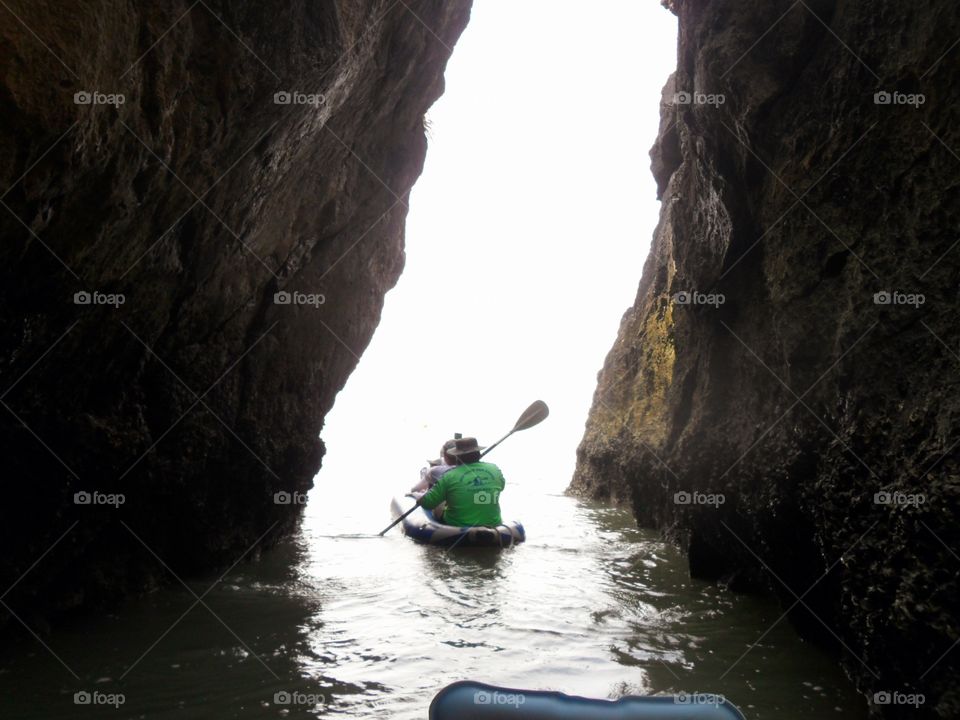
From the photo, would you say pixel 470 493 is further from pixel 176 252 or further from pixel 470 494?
pixel 176 252

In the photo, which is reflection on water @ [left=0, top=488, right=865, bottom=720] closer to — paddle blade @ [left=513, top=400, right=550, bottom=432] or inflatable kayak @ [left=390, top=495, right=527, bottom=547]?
inflatable kayak @ [left=390, top=495, right=527, bottom=547]

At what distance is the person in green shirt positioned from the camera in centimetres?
999

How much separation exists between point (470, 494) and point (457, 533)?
0.57 m

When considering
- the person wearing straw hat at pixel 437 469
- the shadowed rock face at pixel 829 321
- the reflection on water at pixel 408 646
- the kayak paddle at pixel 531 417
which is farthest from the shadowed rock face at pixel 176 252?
the shadowed rock face at pixel 829 321

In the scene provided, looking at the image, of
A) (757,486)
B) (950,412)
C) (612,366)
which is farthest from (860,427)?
(612,366)

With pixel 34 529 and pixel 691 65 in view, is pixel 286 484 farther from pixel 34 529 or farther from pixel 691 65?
pixel 691 65

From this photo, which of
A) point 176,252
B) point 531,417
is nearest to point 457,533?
point 531,417

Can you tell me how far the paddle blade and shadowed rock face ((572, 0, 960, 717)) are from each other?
10.4 ft

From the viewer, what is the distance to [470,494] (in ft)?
→ 33.0

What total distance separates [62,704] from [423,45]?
692cm

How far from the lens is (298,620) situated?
6098mm

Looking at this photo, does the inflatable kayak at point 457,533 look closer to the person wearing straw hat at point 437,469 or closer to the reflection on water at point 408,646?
the person wearing straw hat at point 437,469

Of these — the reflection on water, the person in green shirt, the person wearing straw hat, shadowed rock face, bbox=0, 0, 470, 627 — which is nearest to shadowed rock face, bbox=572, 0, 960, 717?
the reflection on water

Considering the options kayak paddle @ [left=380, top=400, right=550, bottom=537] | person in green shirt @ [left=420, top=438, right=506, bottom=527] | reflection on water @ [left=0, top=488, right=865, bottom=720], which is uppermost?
kayak paddle @ [left=380, top=400, right=550, bottom=537]
